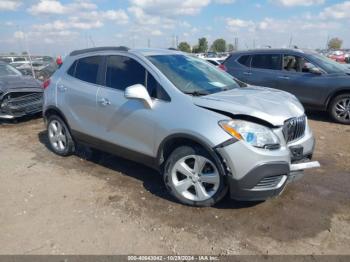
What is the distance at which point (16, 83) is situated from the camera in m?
8.20

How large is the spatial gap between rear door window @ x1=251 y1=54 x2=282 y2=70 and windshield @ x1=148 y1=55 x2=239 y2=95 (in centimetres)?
411

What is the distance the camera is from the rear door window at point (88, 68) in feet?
15.1

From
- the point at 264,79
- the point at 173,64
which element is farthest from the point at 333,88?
the point at 173,64

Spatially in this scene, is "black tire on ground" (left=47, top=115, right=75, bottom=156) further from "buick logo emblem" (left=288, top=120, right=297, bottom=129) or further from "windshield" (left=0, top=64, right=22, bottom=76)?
"windshield" (left=0, top=64, right=22, bottom=76)

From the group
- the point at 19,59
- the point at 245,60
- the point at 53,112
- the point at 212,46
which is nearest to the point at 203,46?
the point at 212,46

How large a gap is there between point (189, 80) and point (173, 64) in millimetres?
372

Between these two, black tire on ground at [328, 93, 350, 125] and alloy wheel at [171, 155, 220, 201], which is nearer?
alloy wheel at [171, 155, 220, 201]

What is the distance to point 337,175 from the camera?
453 cm

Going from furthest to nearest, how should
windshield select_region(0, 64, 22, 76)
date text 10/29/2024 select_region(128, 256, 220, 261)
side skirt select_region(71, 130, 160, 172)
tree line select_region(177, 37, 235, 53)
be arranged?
tree line select_region(177, 37, 235, 53), windshield select_region(0, 64, 22, 76), side skirt select_region(71, 130, 160, 172), date text 10/29/2024 select_region(128, 256, 220, 261)

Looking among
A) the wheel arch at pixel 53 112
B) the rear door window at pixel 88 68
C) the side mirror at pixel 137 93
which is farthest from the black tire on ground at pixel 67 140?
the side mirror at pixel 137 93

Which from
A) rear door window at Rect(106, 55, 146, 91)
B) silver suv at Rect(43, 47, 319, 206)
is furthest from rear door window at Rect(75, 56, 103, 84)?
rear door window at Rect(106, 55, 146, 91)

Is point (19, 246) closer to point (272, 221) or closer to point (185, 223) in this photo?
point (185, 223)

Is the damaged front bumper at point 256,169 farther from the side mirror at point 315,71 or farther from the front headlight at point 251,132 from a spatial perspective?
the side mirror at point 315,71

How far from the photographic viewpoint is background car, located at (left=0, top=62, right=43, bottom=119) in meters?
7.84
